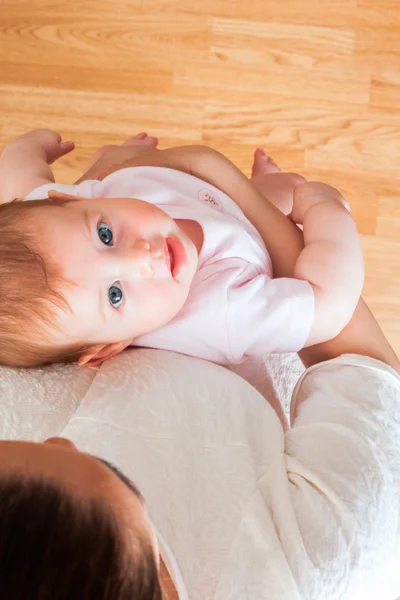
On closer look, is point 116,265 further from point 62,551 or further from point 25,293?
point 62,551

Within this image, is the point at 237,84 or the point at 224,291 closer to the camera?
the point at 224,291

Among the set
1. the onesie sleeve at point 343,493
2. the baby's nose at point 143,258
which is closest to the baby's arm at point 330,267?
the onesie sleeve at point 343,493

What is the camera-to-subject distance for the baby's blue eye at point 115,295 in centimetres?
81

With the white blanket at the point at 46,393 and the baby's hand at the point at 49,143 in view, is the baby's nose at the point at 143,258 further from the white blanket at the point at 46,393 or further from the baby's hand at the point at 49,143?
the baby's hand at the point at 49,143

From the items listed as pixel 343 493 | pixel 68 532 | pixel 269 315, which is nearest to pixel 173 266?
pixel 269 315

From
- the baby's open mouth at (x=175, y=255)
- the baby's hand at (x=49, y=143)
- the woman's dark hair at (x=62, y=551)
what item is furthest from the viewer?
the baby's hand at (x=49, y=143)

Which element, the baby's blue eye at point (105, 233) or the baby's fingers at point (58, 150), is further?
the baby's fingers at point (58, 150)

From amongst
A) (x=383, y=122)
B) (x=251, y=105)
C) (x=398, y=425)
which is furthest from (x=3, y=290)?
(x=383, y=122)

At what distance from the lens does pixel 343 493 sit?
0.64 meters

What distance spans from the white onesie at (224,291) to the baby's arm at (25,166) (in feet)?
0.30

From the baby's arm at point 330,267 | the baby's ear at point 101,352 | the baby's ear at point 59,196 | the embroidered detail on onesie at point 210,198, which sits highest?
the baby's ear at point 59,196

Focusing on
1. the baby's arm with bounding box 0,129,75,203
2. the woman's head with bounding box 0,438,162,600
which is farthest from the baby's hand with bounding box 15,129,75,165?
the woman's head with bounding box 0,438,162,600

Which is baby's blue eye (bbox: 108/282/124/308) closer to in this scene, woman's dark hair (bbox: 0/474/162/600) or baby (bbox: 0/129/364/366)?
baby (bbox: 0/129/364/366)

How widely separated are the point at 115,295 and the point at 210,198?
0.24 metres
